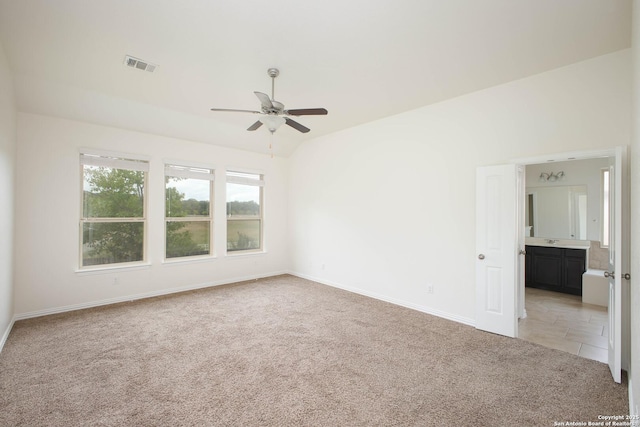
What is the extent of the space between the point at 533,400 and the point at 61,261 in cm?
583

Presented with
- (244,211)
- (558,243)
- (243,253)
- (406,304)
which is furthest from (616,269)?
(244,211)

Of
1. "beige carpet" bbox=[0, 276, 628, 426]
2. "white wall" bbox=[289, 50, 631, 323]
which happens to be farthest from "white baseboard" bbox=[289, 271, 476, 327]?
"beige carpet" bbox=[0, 276, 628, 426]

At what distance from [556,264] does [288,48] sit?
5.78 metres

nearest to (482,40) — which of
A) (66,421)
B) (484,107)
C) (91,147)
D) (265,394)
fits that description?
(484,107)

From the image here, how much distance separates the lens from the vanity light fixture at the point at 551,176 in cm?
543

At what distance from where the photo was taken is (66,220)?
425 centimetres

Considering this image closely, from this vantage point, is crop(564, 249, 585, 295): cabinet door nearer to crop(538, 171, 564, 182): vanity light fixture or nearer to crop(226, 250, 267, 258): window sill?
crop(538, 171, 564, 182): vanity light fixture

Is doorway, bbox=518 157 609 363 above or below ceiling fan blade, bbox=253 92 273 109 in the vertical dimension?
below

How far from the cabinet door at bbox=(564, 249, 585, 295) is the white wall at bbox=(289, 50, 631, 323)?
8.82 feet

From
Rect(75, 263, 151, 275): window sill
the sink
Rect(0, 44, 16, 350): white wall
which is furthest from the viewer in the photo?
the sink

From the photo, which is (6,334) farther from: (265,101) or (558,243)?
(558,243)

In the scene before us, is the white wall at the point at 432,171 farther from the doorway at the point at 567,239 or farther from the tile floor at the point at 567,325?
the doorway at the point at 567,239

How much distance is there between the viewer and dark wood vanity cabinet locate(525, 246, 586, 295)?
4.99 meters

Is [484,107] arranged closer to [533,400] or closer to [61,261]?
[533,400]
